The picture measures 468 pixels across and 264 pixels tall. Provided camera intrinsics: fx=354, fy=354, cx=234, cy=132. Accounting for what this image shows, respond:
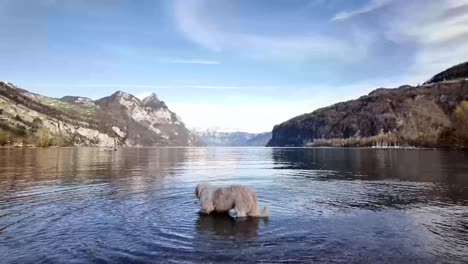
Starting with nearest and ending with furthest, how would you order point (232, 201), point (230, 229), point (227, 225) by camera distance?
point (230, 229) → point (227, 225) → point (232, 201)

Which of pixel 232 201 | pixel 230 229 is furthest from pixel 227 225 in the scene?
pixel 232 201

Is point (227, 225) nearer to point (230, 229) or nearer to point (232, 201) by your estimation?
point (230, 229)

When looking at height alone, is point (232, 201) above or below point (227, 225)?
above

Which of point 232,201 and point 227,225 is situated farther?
point 232,201

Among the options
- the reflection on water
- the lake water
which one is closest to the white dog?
the reflection on water

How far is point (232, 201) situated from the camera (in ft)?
83.1

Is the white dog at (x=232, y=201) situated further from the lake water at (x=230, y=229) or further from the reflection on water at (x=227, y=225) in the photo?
the lake water at (x=230, y=229)

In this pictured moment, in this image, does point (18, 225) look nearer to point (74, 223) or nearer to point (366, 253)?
point (74, 223)

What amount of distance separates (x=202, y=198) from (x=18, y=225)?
11930 mm

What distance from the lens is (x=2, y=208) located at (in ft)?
89.5

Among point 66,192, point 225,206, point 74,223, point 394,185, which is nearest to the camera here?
point 74,223

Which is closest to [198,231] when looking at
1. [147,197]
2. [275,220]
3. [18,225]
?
[275,220]

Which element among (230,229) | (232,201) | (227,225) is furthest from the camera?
(232,201)

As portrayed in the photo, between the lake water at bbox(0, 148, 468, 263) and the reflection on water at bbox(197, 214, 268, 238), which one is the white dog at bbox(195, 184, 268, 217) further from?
the lake water at bbox(0, 148, 468, 263)
